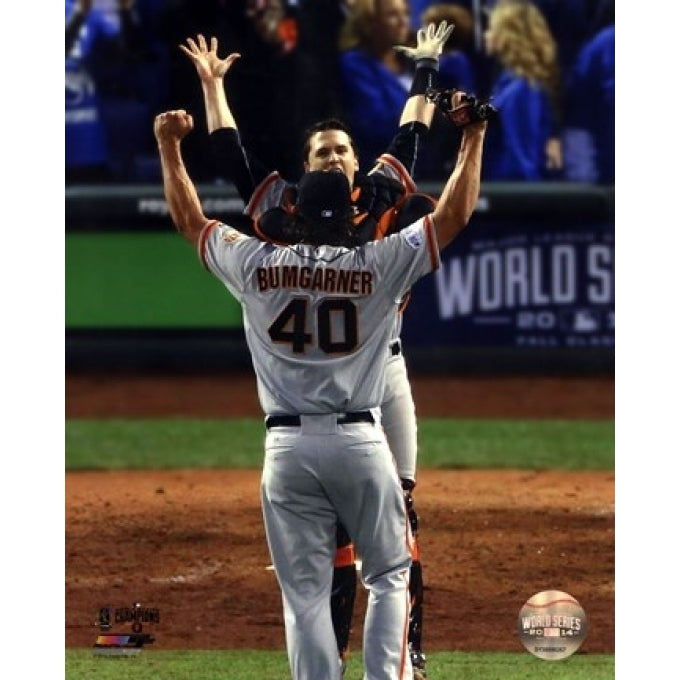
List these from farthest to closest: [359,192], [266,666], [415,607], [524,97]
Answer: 1. [524,97]
2. [266,666]
3. [415,607]
4. [359,192]

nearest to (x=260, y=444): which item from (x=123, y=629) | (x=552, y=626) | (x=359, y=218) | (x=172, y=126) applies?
(x=123, y=629)

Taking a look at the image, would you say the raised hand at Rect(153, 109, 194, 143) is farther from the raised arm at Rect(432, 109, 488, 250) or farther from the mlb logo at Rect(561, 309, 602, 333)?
the mlb logo at Rect(561, 309, 602, 333)

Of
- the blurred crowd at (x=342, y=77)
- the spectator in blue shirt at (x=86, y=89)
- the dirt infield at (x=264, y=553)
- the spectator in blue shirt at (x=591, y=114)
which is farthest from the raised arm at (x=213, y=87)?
the spectator in blue shirt at (x=86, y=89)

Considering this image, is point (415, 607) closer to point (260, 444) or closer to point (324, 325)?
point (324, 325)

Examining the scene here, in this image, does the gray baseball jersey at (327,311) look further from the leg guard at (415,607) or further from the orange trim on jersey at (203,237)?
the leg guard at (415,607)

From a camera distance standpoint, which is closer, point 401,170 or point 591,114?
point 401,170
